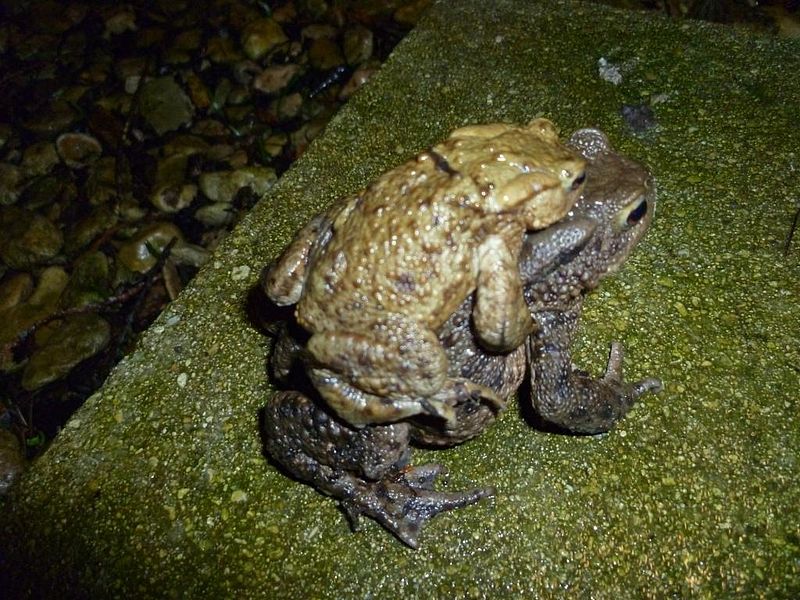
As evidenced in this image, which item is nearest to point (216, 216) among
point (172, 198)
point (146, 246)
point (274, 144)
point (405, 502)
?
point (172, 198)

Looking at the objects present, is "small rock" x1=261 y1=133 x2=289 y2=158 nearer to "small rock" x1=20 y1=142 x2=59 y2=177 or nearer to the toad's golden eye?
"small rock" x1=20 y1=142 x2=59 y2=177

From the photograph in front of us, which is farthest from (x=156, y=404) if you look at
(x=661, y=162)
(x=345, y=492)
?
(x=661, y=162)

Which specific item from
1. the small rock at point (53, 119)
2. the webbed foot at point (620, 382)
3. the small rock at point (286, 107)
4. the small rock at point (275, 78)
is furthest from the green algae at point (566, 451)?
the small rock at point (53, 119)

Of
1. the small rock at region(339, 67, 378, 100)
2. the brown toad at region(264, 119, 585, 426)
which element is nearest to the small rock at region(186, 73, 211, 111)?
the small rock at region(339, 67, 378, 100)

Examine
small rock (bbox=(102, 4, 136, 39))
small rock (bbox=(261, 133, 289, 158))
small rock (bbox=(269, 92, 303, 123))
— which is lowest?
small rock (bbox=(261, 133, 289, 158))

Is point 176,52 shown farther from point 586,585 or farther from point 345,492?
point 586,585

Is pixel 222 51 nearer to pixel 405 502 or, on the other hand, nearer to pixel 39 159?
pixel 39 159

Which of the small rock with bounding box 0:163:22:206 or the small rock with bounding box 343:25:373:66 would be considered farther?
the small rock with bounding box 343:25:373:66
